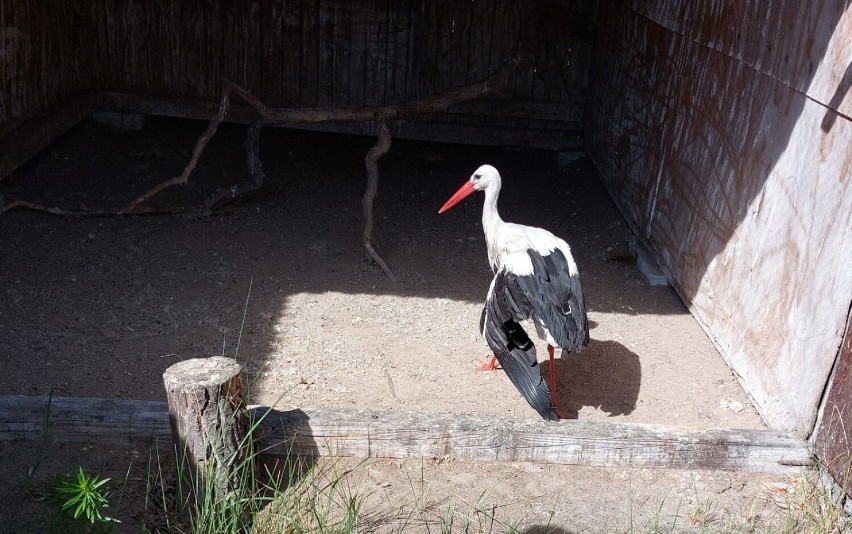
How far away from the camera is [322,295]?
205 inches

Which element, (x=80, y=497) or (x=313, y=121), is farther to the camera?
(x=313, y=121)

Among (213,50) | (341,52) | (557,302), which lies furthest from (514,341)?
(213,50)

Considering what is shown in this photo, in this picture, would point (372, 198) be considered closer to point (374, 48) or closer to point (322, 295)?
point (322, 295)

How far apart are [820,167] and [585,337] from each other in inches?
50.6

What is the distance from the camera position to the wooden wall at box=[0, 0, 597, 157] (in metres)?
7.31

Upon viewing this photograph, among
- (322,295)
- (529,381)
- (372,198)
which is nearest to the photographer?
(529,381)

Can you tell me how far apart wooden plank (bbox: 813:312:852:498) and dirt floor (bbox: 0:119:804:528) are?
1.09 ft

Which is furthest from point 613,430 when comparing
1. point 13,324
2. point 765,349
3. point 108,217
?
point 108,217

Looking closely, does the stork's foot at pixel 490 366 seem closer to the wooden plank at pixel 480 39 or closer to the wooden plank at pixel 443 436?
the wooden plank at pixel 443 436

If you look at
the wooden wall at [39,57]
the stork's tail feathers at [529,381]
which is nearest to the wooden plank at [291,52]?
the wooden wall at [39,57]

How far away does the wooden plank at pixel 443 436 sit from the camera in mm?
3277

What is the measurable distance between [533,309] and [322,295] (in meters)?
1.67

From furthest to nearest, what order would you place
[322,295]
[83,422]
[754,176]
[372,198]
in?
[372,198] < [322,295] < [754,176] < [83,422]

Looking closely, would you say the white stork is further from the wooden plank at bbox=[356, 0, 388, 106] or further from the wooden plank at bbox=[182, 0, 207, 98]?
the wooden plank at bbox=[182, 0, 207, 98]
